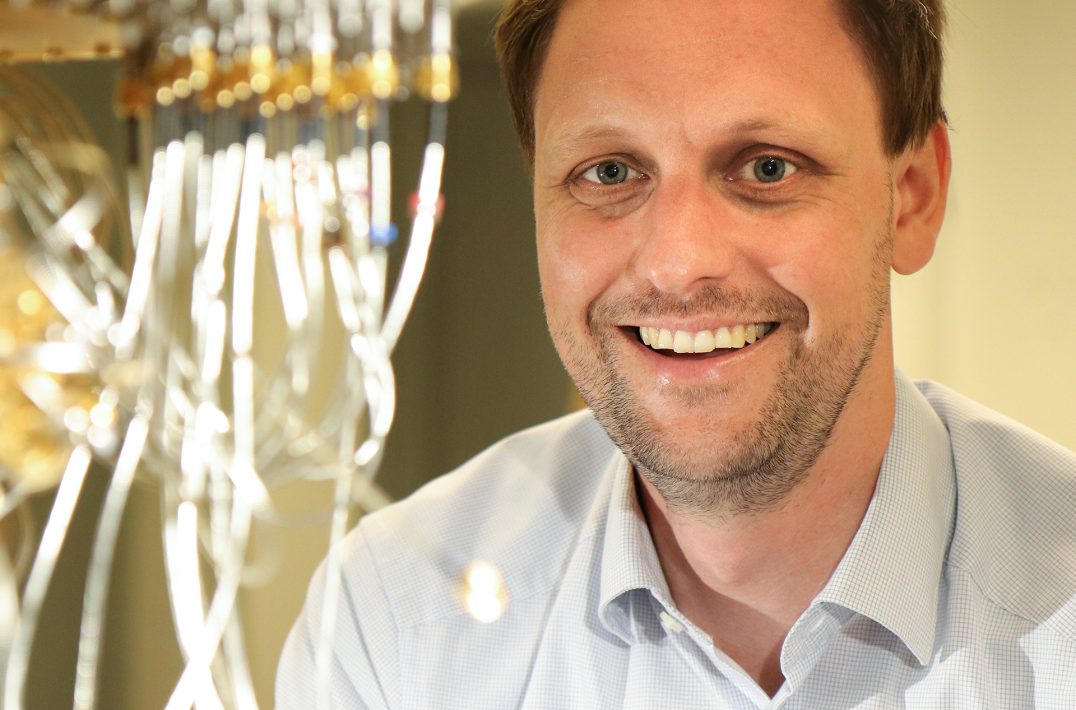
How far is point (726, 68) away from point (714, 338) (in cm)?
19

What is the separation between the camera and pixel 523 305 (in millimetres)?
1042

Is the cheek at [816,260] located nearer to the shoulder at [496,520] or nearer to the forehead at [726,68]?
the forehead at [726,68]

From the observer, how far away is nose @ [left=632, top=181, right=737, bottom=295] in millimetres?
817

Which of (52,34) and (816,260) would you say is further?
(816,260)

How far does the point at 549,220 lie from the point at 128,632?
17.2 inches

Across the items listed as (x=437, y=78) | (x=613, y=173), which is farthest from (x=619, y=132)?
(x=437, y=78)

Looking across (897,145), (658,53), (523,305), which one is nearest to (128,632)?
(523,305)

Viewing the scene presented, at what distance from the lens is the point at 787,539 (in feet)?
3.03

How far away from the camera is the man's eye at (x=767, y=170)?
845 millimetres

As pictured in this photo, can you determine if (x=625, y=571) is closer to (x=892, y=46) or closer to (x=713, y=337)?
(x=713, y=337)

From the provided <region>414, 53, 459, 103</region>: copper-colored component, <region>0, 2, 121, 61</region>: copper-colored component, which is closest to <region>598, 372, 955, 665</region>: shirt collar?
<region>414, 53, 459, 103</region>: copper-colored component

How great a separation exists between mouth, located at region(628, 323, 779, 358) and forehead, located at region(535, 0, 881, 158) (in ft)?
0.46

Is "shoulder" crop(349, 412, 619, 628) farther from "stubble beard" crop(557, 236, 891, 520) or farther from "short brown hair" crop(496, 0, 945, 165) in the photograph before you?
"short brown hair" crop(496, 0, 945, 165)

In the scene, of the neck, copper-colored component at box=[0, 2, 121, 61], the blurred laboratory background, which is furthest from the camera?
the neck
